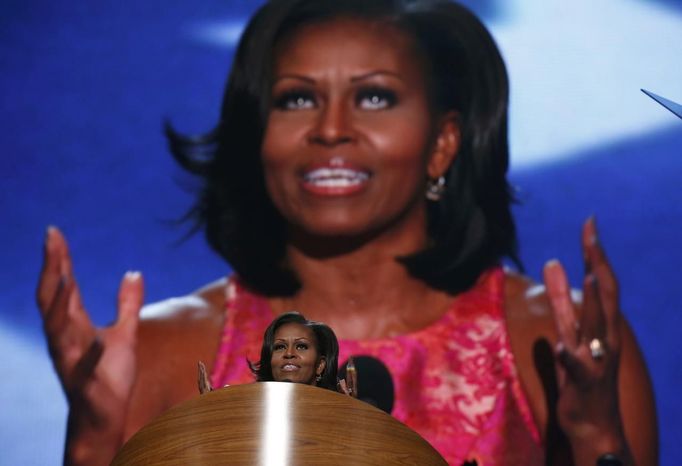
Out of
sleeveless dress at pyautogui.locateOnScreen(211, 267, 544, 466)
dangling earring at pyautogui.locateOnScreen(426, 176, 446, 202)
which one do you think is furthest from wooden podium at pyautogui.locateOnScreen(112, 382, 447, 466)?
dangling earring at pyautogui.locateOnScreen(426, 176, 446, 202)

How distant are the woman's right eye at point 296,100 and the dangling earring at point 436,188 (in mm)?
395

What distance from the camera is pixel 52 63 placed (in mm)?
4121

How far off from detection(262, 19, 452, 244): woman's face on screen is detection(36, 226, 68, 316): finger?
640 mm

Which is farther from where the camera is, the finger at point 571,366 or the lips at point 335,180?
the lips at point 335,180

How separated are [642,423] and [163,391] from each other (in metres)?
1.25

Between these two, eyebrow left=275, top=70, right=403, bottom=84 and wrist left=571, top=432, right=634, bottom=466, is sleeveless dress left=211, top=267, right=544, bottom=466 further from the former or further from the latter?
eyebrow left=275, top=70, right=403, bottom=84

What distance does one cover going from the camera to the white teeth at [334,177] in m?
3.85

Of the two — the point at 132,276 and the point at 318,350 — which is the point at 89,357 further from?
the point at 318,350

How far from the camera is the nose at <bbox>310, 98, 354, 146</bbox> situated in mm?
3844

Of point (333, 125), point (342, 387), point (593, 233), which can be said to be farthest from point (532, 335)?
point (342, 387)

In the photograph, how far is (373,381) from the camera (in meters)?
3.39

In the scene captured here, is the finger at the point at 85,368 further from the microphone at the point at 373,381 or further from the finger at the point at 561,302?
the finger at the point at 561,302

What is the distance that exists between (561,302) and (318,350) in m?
1.47

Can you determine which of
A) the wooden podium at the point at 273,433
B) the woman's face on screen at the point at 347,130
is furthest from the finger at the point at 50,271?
the wooden podium at the point at 273,433
